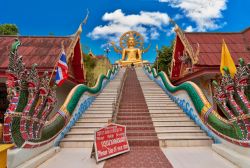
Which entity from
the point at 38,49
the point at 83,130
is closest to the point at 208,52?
the point at 83,130

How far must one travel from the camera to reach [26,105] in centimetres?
420

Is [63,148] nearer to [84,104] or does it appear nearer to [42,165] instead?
[42,165]

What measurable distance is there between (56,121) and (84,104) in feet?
7.81

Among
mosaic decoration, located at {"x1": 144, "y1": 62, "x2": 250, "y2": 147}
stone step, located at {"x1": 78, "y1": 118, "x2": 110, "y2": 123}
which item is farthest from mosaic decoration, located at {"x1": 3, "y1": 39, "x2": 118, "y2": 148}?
mosaic decoration, located at {"x1": 144, "y1": 62, "x2": 250, "y2": 147}

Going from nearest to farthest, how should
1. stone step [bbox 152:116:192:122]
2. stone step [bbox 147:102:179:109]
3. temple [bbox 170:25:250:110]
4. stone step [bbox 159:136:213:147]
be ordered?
stone step [bbox 159:136:213:147], stone step [bbox 152:116:192:122], stone step [bbox 147:102:179:109], temple [bbox 170:25:250:110]

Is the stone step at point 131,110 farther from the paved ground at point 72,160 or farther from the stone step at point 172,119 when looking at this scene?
the paved ground at point 72,160

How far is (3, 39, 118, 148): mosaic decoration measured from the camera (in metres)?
3.86

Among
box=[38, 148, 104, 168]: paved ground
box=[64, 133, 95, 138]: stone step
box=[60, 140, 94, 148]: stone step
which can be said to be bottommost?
box=[38, 148, 104, 168]: paved ground

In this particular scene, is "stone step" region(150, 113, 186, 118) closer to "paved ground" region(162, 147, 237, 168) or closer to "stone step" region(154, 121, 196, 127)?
"stone step" region(154, 121, 196, 127)

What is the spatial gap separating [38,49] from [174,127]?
8578 millimetres

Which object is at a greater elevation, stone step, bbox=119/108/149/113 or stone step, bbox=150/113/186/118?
stone step, bbox=119/108/149/113

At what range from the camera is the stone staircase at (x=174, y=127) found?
218 inches

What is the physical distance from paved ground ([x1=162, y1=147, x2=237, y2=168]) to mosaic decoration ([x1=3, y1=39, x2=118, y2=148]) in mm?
3294

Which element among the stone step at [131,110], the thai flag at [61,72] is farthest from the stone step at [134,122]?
the thai flag at [61,72]
